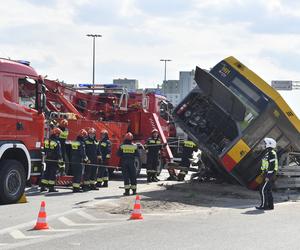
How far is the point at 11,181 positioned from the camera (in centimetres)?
1109

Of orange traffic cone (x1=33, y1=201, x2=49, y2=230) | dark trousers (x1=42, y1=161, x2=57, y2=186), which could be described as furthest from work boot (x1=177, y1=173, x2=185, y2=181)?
orange traffic cone (x1=33, y1=201, x2=49, y2=230)

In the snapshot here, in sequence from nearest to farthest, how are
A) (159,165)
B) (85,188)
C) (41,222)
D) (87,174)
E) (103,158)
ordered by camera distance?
(41,222)
(85,188)
(87,174)
(103,158)
(159,165)

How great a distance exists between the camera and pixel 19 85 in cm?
1130

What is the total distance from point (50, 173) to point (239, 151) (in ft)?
15.0

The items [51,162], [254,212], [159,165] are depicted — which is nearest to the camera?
[254,212]

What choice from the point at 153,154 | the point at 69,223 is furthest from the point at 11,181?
the point at 153,154

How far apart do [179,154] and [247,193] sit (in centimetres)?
688

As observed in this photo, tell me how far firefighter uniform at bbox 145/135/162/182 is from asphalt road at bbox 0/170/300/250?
3.96 meters

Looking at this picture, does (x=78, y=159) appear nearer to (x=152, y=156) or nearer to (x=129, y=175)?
(x=129, y=175)

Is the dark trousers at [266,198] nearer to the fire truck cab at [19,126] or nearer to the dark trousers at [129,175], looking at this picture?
the dark trousers at [129,175]

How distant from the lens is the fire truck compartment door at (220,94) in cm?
1274

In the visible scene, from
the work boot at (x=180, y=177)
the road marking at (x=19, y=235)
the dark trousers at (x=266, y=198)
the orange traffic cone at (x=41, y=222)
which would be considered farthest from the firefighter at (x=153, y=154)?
the road marking at (x=19, y=235)

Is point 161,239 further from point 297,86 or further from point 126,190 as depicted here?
point 297,86

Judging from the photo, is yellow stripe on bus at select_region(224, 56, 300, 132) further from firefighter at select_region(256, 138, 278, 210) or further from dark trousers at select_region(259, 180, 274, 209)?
dark trousers at select_region(259, 180, 274, 209)
